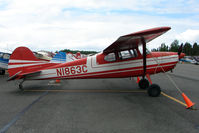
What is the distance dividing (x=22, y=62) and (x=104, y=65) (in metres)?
3.69

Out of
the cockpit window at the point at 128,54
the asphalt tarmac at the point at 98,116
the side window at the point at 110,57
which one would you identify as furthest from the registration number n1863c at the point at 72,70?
the cockpit window at the point at 128,54

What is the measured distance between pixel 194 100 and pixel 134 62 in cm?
258

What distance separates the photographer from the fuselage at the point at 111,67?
6.29 m

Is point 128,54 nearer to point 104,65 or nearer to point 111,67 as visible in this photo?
point 111,67

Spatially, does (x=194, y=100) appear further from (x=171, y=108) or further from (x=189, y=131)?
(x=189, y=131)

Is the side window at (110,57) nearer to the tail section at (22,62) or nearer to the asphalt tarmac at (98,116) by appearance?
the asphalt tarmac at (98,116)

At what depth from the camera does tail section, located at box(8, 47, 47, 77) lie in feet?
21.3

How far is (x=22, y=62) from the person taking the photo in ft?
21.6

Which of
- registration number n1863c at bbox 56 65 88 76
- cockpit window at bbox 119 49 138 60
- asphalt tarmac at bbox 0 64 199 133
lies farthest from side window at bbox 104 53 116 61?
asphalt tarmac at bbox 0 64 199 133

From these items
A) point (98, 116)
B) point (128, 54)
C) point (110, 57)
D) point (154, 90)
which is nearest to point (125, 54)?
point (128, 54)

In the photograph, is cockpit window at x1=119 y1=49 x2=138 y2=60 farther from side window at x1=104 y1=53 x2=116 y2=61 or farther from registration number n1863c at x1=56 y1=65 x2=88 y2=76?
registration number n1863c at x1=56 y1=65 x2=88 y2=76

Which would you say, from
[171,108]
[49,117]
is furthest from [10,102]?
[171,108]

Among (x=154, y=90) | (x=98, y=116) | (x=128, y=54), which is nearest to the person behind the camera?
(x=98, y=116)

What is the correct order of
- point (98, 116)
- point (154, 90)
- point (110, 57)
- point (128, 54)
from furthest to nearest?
point (110, 57) < point (128, 54) < point (154, 90) < point (98, 116)
